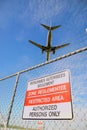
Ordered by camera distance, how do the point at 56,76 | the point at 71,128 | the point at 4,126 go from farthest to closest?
the point at 4,126, the point at 56,76, the point at 71,128

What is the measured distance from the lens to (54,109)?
264 centimetres

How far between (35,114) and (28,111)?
7.9 inches

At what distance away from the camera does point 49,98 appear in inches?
110

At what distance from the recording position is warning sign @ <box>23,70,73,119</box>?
8.30ft

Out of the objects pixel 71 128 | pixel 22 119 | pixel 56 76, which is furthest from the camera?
pixel 22 119

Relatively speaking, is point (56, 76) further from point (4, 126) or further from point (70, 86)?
point (4, 126)

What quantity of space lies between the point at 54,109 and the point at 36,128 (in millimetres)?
560

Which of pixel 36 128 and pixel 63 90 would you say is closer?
pixel 63 90

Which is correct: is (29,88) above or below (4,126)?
above

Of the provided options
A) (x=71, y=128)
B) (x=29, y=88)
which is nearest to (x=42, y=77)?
(x=29, y=88)

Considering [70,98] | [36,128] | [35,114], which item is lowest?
[36,128]

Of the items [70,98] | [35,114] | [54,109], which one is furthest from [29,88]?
[70,98]

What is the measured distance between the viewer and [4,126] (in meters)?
3.46

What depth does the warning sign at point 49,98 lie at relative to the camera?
8.30 feet
